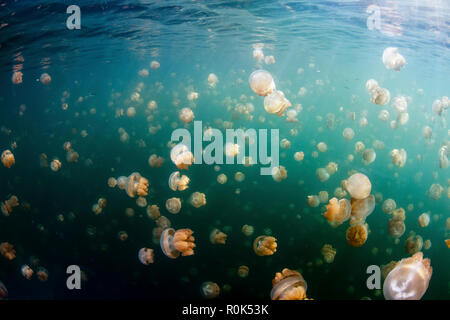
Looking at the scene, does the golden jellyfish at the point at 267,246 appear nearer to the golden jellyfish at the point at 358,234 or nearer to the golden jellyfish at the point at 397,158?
the golden jellyfish at the point at 358,234

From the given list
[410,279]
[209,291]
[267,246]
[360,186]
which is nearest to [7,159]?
[209,291]

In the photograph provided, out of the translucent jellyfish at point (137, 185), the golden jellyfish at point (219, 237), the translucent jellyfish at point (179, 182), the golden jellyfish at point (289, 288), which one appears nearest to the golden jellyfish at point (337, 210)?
the golden jellyfish at point (289, 288)

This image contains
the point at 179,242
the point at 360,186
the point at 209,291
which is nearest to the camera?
the point at 360,186

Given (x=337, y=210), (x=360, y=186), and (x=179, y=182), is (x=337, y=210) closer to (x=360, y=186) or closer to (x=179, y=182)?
(x=360, y=186)

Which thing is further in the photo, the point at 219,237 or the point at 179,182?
the point at 179,182

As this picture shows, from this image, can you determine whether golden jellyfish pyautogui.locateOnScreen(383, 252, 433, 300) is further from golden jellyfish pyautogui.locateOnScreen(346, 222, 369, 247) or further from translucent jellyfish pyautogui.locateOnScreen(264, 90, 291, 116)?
translucent jellyfish pyautogui.locateOnScreen(264, 90, 291, 116)

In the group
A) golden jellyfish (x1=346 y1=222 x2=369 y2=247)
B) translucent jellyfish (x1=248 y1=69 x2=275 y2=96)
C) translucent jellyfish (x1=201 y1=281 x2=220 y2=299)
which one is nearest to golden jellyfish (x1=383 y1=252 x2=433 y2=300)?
golden jellyfish (x1=346 y1=222 x2=369 y2=247)
